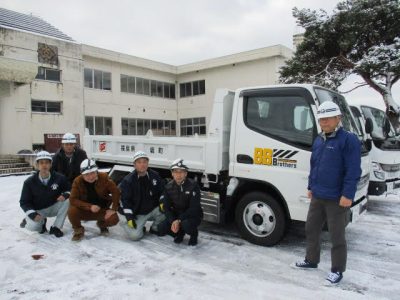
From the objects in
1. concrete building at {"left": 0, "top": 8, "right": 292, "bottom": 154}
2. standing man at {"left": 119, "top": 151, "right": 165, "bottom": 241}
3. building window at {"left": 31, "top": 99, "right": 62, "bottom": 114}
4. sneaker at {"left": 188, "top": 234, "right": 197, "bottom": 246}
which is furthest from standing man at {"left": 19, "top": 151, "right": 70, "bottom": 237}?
building window at {"left": 31, "top": 99, "right": 62, "bottom": 114}

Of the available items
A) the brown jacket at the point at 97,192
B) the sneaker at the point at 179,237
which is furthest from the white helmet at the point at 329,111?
the brown jacket at the point at 97,192

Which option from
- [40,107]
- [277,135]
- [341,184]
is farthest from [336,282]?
[40,107]

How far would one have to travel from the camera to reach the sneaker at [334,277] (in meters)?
3.60

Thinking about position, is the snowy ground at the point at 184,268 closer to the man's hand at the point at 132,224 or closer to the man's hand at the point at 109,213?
the man's hand at the point at 132,224

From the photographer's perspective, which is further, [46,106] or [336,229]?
[46,106]

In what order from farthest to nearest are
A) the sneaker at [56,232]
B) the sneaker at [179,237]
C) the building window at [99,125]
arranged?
the building window at [99,125] → the sneaker at [56,232] → the sneaker at [179,237]

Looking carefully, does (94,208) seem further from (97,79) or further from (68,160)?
(97,79)

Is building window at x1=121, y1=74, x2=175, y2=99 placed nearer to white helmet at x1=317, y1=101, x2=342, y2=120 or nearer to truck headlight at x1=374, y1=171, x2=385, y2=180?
truck headlight at x1=374, y1=171, x2=385, y2=180

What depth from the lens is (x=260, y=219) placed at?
15.6ft

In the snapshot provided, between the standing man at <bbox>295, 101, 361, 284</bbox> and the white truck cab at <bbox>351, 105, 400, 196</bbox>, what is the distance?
341 centimetres

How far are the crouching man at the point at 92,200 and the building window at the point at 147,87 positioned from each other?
18.4m

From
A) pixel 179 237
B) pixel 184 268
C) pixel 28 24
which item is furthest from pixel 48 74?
pixel 184 268

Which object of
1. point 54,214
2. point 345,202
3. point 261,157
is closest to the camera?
point 345,202

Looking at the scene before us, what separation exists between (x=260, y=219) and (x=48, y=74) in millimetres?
16048
